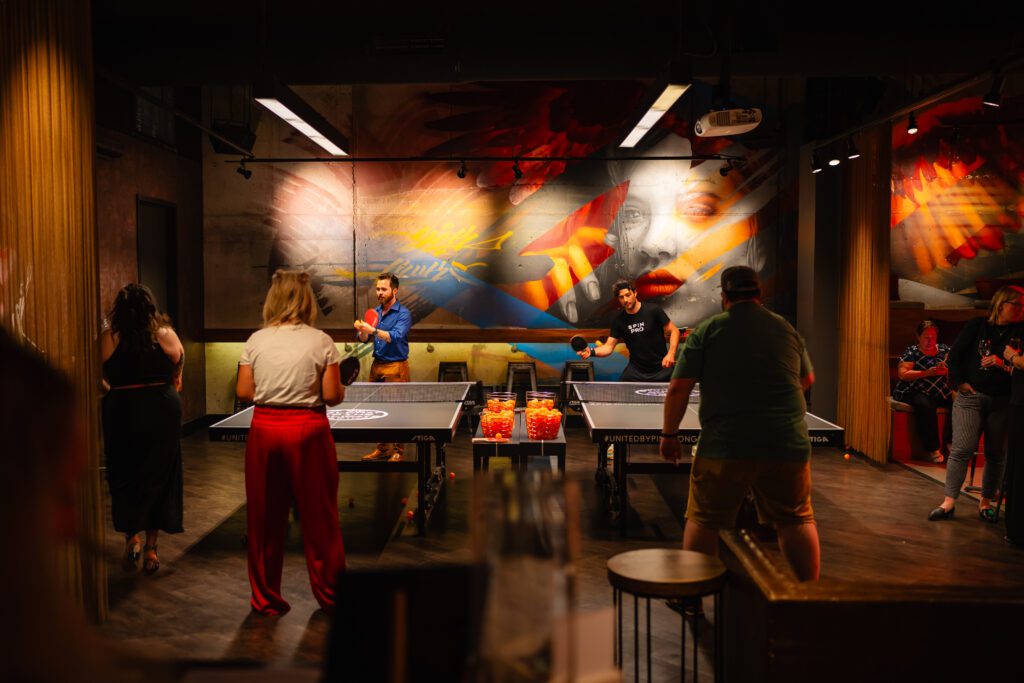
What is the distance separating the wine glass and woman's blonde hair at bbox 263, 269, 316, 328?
4.49 meters

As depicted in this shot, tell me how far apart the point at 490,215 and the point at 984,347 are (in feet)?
20.7

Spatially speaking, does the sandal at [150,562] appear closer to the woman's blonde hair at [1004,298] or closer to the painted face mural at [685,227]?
the woman's blonde hair at [1004,298]

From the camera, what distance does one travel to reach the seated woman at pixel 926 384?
24.1 feet

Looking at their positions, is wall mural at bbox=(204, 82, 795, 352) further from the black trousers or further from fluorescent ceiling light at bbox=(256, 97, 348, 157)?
fluorescent ceiling light at bbox=(256, 97, 348, 157)

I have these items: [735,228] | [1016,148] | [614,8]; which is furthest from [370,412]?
[1016,148]

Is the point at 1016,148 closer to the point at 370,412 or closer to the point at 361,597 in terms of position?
the point at 370,412

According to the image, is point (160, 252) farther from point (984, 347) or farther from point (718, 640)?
point (718, 640)

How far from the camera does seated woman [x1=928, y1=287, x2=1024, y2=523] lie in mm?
5258

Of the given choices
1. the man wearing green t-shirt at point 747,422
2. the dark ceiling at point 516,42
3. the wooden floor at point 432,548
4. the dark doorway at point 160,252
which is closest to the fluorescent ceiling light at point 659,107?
the dark ceiling at point 516,42

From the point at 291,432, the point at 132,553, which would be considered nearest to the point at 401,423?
the point at 291,432

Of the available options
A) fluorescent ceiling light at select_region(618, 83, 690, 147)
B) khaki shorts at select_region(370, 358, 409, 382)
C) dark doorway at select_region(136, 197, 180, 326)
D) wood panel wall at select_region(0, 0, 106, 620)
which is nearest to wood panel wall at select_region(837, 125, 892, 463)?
fluorescent ceiling light at select_region(618, 83, 690, 147)

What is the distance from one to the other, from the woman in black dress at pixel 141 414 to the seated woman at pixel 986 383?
519cm

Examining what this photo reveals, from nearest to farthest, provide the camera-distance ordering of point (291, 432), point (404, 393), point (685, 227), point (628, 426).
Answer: point (291, 432)
point (628, 426)
point (404, 393)
point (685, 227)

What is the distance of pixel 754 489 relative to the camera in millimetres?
3473
